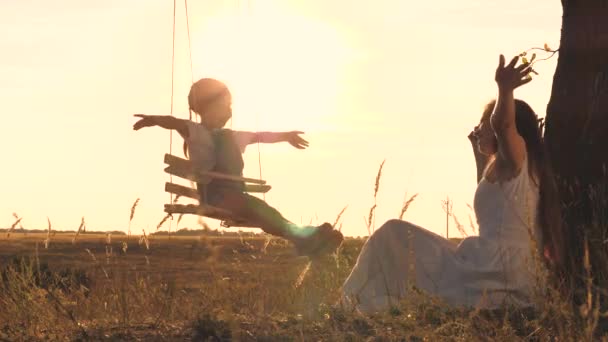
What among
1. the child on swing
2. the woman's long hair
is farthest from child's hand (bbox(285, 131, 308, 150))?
the woman's long hair

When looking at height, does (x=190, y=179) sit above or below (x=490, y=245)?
above

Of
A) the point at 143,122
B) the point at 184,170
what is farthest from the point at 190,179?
the point at 143,122

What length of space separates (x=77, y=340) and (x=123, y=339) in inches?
11.3

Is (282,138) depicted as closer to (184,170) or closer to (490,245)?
(184,170)

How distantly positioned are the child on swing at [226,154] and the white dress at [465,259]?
74.9 inches

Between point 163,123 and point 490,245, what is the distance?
3.48 m

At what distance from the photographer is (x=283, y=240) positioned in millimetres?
10781

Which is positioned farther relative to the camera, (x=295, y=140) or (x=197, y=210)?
(x=295, y=140)

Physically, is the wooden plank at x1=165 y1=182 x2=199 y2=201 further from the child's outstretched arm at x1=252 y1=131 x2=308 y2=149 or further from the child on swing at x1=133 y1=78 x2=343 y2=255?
the child's outstretched arm at x1=252 y1=131 x2=308 y2=149

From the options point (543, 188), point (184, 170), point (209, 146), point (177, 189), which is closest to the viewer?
point (543, 188)

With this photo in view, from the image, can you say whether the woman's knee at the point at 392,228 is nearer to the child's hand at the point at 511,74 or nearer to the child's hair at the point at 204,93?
the child's hand at the point at 511,74

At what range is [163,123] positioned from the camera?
1021 cm

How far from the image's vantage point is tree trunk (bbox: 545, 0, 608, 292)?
9047 mm

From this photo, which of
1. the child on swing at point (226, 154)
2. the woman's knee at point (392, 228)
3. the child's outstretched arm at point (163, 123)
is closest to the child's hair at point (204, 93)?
the child on swing at point (226, 154)
